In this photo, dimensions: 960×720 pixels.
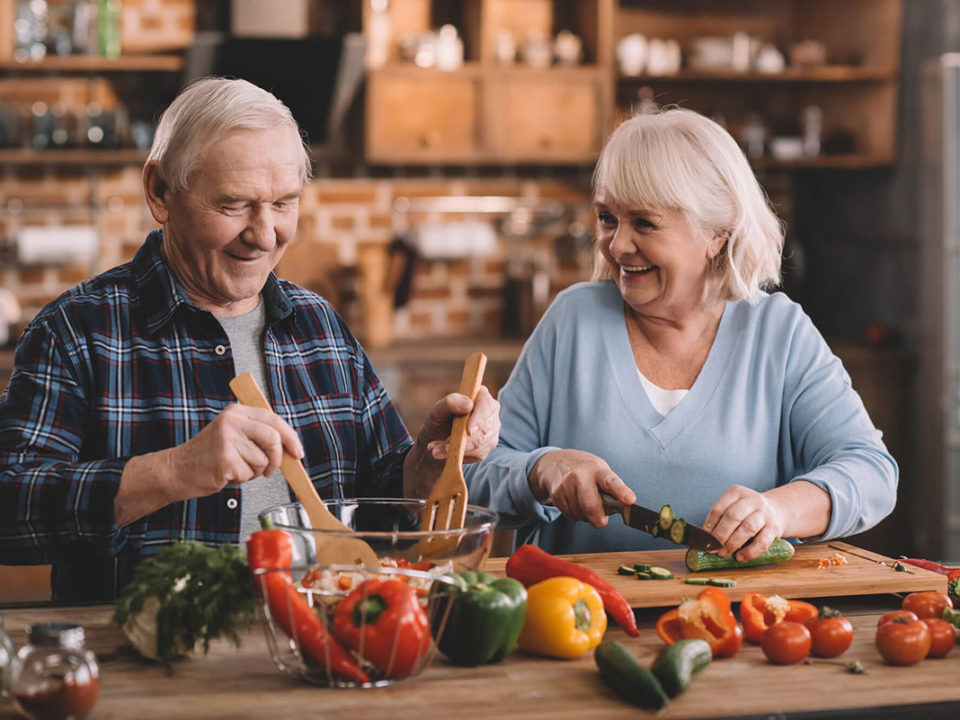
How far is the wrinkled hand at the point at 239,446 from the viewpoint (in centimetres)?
145

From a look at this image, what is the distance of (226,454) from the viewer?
4.75 feet

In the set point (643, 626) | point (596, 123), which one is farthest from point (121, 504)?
point (596, 123)

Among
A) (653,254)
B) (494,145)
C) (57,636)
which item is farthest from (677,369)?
(494,145)

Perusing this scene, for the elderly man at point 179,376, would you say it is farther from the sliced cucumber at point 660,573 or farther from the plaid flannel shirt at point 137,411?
the sliced cucumber at point 660,573

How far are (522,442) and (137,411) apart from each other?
2.30ft

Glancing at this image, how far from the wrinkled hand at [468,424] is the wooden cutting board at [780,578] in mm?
171

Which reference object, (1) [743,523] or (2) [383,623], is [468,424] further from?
(2) [383,623]

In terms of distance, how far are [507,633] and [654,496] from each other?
79cm

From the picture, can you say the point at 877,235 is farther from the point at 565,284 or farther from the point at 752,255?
the point at 752,255

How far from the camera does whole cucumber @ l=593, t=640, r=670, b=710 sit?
4.06 ft

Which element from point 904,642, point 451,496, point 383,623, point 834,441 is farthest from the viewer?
point 834,441

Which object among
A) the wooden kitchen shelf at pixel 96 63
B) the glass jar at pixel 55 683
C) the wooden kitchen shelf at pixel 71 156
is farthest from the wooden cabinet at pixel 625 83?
the glass jar at pixel 55 683

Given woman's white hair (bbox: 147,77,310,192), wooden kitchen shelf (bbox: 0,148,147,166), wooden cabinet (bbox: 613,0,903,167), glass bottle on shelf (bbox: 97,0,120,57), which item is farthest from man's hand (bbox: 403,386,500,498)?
wooden cabinet (bbox: 613,0,903,167)

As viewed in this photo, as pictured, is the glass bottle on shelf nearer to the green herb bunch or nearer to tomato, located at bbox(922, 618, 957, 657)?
the green herb bunch
